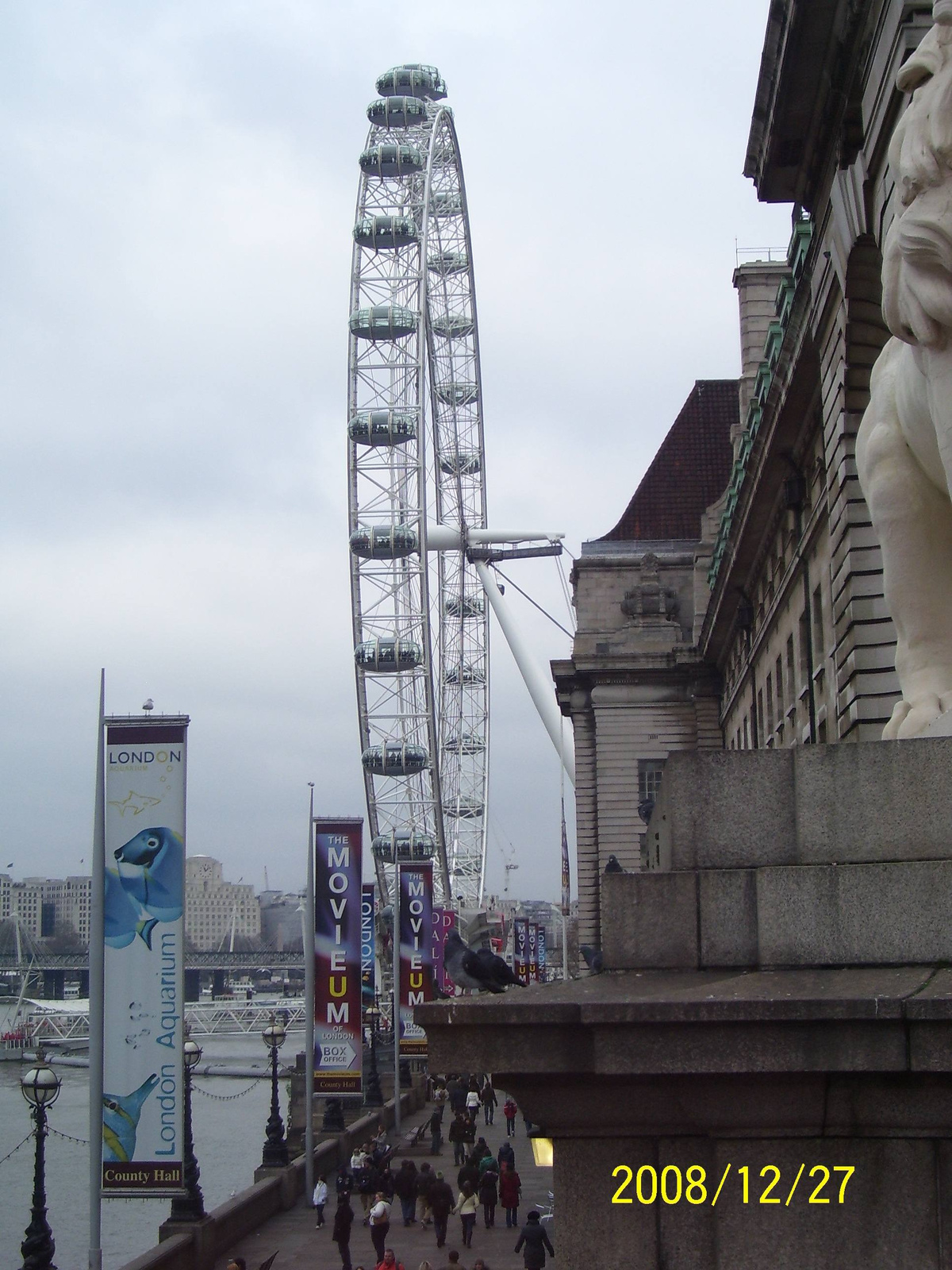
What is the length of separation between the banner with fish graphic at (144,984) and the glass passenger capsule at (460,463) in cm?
5662

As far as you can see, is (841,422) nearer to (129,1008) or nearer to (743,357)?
(129,1008)

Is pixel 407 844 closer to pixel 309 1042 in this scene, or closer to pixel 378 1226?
pixel 309 1042

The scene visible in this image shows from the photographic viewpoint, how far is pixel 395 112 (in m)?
72.3

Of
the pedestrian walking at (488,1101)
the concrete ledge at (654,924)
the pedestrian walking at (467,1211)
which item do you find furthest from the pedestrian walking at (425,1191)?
the concrete ledge at (654,924)

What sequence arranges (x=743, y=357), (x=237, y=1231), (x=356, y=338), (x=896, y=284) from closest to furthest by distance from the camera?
(x=896, y=284), (x=237, y=1231), (x=743, y=357), (x=356, y=338)

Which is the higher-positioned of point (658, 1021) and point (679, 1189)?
point (658, 1021)

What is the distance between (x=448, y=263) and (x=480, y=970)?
221ft

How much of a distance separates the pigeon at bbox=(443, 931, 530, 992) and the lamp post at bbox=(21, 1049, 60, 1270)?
1064 cm

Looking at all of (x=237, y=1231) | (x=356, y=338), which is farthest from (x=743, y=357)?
(x=237, y=1231)

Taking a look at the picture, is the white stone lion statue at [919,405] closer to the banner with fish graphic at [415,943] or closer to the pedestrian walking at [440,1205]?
the pedestrian walking at [440,1205]

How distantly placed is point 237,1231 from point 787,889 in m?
22.3

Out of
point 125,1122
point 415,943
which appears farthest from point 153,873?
point 415,943

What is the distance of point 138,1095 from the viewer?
1936cm
